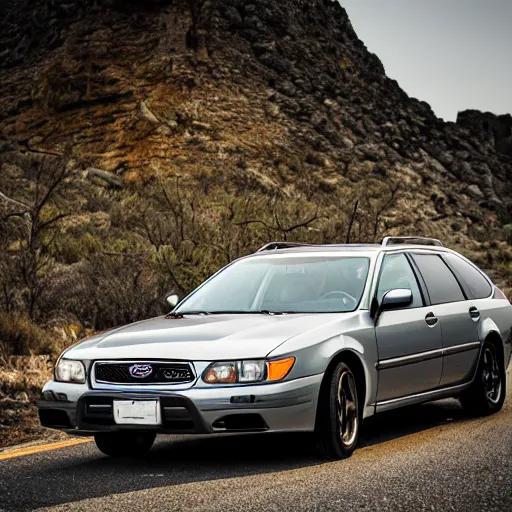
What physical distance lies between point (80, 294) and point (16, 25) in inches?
1305

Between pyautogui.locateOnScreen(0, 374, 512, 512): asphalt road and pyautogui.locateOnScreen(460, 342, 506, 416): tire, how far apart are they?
0.59 meters

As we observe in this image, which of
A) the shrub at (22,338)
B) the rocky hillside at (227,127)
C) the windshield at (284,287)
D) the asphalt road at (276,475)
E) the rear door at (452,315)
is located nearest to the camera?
the asphalt road at (276,475)

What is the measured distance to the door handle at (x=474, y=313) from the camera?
28.5 ft

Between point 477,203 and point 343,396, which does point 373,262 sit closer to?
point 343,396

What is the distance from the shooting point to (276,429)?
20.1 ft

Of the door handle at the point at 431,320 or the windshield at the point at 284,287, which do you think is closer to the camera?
the windshield at the point at 284,287

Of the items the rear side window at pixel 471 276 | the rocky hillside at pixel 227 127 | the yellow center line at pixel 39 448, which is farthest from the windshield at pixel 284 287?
the rocky hillside at pixel 227 127

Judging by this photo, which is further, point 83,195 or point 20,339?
point 83,195

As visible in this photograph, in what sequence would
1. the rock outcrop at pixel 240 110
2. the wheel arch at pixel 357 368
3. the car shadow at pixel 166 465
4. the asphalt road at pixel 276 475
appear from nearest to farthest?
1. the asphalt road at pixel 276 475
2. the car shadow at pixel 166 465
3. the wheel arch at pixel 357 368
4. the rock outcrop at pixel 240 110

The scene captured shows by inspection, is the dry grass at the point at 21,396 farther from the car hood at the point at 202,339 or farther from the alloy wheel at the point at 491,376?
the alloy wheel at the point at 491,376

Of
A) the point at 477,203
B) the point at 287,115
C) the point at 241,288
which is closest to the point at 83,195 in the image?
the point at 287,115

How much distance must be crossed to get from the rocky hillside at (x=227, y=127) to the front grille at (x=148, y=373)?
17998 mm

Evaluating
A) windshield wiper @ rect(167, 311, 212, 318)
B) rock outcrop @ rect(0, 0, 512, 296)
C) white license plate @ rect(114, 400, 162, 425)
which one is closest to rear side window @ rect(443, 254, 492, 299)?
windshield wiper @ rect(167, 311, 212, 318)

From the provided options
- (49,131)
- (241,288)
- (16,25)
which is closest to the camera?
(241,288)
